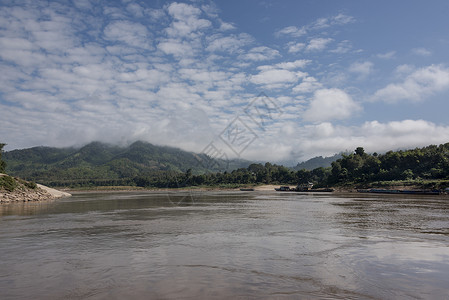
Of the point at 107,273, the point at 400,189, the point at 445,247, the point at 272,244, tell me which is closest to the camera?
the point at 107,273

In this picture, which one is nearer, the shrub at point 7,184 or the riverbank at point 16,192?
the riverbank at point 16,192

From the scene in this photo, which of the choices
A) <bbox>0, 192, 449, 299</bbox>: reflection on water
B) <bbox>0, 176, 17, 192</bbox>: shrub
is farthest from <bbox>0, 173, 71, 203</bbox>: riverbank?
<bbox>0, 192, 449, 299</bbox>: reflection on water

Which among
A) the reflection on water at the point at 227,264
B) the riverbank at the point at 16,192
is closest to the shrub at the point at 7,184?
the riverbank at the point at 16,192

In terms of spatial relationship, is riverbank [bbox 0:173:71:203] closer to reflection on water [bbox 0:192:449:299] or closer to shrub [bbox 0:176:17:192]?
shrub [bbox 0:176:17:192]

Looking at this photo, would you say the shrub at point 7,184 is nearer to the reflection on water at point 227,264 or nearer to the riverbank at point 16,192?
the riverbank at point 16,192

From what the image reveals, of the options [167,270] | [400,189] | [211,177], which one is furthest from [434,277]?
[211,177]

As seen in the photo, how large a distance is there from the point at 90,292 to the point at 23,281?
2623 mm

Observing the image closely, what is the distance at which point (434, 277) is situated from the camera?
321 inches

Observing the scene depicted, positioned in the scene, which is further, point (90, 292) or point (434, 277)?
point (434, 277)

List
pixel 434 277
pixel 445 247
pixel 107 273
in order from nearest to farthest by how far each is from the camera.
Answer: pixel 434 277 < pixel 107 273 < pixel 445 247

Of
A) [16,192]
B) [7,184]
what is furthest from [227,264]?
[16,192]

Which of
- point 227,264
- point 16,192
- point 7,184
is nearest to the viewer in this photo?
point 227,264

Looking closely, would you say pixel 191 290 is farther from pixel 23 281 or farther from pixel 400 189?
pixel 400 189

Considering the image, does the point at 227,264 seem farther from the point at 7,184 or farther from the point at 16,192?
the point at 16,192
